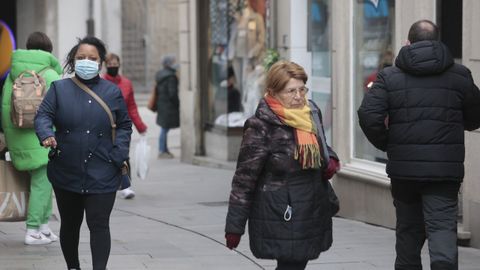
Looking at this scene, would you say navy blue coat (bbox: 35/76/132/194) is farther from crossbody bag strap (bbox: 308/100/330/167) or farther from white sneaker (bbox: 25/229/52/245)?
white sneaker (bbox: 25/229/52/245)

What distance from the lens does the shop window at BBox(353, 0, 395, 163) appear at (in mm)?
11008

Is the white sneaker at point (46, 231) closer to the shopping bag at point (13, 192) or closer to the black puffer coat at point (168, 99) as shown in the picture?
the shopping bag at point (13, 192)

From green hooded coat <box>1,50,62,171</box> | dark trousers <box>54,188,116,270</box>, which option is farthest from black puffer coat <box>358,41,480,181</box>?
green hooded coat <box>1,50,62,171</box>

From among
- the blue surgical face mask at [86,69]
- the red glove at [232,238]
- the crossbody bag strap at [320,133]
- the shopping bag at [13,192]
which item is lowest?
the shopping bag at [13,192]

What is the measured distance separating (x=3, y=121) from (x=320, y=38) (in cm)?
448

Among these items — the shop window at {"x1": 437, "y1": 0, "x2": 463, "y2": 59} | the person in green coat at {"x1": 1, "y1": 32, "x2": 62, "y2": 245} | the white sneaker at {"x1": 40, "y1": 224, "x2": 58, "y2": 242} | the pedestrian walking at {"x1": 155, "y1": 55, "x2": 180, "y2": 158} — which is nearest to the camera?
the person in green coat at {"x1": 1, "y1": 32, "x2": 62, "y2": 245}

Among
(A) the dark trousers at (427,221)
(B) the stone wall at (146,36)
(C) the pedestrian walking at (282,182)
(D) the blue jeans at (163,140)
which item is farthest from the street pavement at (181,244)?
(B) the stone wall at (146,36)

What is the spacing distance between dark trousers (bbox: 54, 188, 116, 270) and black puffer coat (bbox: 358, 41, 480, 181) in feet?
5.77

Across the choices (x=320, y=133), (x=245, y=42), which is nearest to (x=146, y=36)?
(x=245, y=42)

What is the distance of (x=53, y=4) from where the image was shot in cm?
1764

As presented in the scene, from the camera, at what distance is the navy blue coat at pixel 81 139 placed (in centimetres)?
741

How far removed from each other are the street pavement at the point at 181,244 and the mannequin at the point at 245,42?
3.18 m

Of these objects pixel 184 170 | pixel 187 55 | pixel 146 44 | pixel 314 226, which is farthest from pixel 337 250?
pixel 146 44

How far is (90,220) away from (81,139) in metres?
0.52
